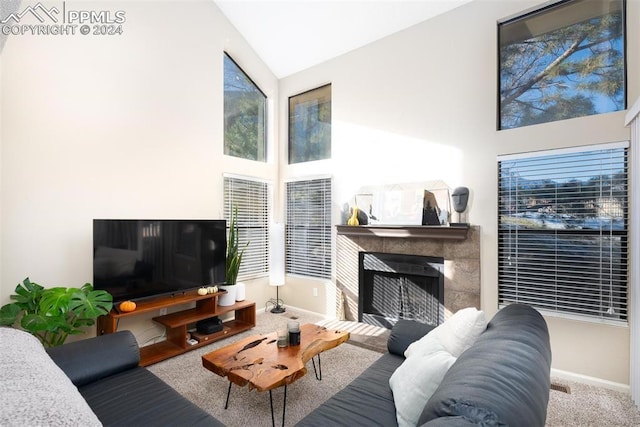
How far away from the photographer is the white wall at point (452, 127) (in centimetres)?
253

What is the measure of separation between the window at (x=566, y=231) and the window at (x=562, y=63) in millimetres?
435

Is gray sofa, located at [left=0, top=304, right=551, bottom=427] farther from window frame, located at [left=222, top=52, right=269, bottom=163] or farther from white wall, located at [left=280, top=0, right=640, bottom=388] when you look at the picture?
window frame, located at [left=222, top=52, right=269, bottom=163]

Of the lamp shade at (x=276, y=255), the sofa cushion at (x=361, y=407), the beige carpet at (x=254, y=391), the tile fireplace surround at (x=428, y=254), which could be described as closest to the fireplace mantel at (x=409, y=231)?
the tile fireplace surround at (x=428, y=254)

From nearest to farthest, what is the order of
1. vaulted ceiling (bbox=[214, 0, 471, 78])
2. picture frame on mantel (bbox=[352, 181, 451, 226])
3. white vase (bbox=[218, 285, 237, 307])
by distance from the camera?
picture frame on mantel (bbox=[352, 181, 451, 226])
vaulted ceiling (bbox=[214, 0, 471, 78])
white vase (bbox=[218, 285, 237, 307])

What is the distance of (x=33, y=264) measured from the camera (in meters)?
2.49

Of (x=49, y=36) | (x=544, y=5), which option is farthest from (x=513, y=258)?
(x=49, y=36)

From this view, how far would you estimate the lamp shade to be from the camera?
4.23 meters

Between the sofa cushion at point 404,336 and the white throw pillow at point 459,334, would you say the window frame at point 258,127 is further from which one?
the white throw pillow at point 459,334

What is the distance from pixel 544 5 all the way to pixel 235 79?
371cm

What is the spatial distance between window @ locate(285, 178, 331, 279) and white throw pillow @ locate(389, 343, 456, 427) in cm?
277

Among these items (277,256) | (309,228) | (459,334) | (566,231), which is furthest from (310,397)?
(566,231)

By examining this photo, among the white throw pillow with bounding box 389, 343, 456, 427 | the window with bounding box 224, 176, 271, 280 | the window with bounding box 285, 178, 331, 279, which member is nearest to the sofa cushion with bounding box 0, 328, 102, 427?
the white throw pillow with bounding box 389, 343, 456, 427

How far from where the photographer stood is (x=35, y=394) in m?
0.86

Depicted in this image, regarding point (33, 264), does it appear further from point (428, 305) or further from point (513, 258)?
point (513, 258)
